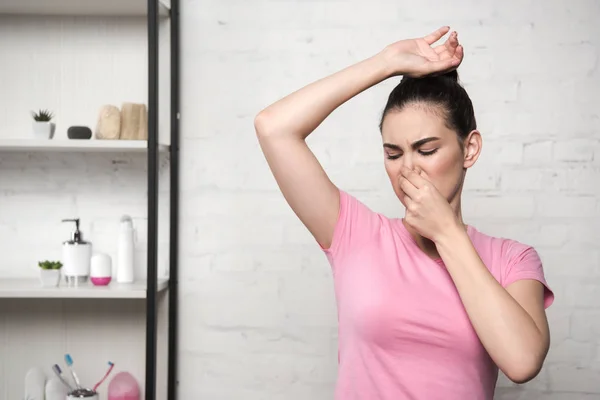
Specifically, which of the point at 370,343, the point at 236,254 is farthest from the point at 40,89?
the point at 370,343

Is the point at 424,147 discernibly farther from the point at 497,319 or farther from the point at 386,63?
the point at 497,319

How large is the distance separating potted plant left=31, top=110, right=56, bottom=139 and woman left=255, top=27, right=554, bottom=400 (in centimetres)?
116

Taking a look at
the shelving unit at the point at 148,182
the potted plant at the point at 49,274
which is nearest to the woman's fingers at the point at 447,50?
the shelving unit at the point at 148,182

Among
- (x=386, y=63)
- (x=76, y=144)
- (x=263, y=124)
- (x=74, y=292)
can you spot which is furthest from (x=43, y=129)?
(x=386, y=63)

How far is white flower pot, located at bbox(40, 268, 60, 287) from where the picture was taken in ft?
7.39

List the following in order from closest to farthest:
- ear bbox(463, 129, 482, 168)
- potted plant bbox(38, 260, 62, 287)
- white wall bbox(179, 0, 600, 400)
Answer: ear bbox(463, 129, 482, 168)
potted plant bbox(38, 260, 62, 287)
white wall bbox(179, 0, 600, 400)

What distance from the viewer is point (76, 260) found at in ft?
7.61

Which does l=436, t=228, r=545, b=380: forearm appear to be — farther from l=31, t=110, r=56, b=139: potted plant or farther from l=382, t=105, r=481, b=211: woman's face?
l=31, t=110, r=56, b=139: potted plant

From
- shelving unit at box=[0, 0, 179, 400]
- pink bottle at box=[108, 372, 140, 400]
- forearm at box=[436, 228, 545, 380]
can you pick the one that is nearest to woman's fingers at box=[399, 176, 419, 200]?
forearm at box=[436, 228, 545, 380]

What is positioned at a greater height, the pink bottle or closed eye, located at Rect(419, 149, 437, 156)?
closed eye, located at Rect(419, 149, 437, 156)

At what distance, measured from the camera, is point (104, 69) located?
8.22 feet

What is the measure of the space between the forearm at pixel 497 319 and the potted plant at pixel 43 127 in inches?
59.4

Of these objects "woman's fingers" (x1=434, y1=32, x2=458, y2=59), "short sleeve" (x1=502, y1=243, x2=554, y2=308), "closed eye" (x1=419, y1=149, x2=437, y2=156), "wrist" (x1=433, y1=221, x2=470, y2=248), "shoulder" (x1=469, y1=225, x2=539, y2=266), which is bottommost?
"short sleeve" (x1=502, y1=243, x2=554, y2=308)

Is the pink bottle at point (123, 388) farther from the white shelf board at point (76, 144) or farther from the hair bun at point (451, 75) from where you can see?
the hair bun at point (451, 75)
